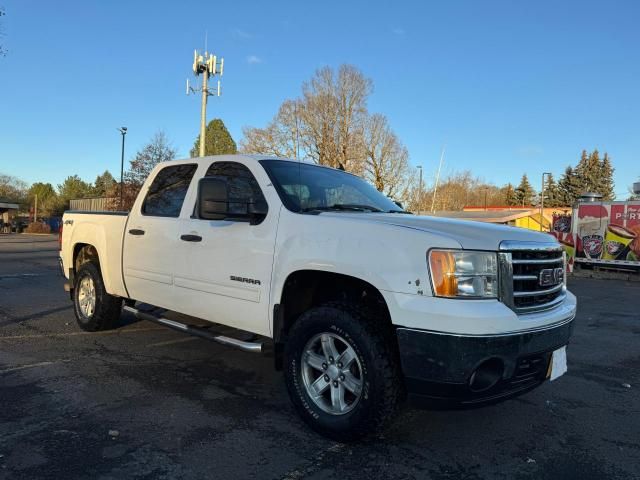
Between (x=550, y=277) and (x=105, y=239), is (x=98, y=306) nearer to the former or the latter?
(x=105, y=239)

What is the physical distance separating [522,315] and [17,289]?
10.2 m

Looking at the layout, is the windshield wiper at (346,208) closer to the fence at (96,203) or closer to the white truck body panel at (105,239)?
the white truck body panel at (105,239)

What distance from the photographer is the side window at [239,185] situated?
14.0 ft

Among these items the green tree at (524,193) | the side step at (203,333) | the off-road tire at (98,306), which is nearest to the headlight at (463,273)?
the side step at (203,333)

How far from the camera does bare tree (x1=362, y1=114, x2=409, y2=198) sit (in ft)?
125

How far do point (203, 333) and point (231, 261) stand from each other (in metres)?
0.80

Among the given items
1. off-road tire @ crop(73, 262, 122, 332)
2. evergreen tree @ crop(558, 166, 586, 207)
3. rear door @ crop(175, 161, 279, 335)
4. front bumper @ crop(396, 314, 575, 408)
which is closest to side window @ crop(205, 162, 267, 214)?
rear door @ crop(175, 161, 279, 335)

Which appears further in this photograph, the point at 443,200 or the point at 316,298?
A: the point at 443,200

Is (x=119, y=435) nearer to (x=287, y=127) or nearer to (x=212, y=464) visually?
(x=212, y=464)

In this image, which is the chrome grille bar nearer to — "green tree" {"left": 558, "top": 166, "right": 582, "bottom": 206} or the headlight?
the headlight

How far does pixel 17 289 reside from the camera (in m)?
10.4

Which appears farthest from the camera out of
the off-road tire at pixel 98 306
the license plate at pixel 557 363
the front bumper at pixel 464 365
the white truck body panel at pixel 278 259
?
the off-road tire at pixel 98 306

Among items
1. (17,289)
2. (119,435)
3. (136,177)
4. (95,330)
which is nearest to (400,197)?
(136,177)

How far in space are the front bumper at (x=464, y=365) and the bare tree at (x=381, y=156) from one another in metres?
35.0
